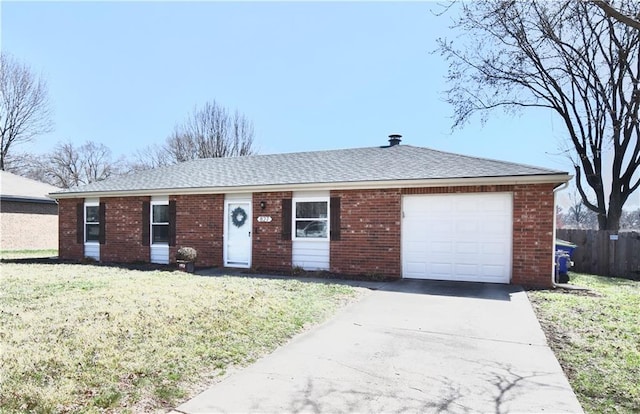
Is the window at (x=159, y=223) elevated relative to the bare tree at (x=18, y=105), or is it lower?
lower

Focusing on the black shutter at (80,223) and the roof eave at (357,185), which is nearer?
the roof eave at (357,185)

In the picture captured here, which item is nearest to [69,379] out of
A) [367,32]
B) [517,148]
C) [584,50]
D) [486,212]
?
[486,212]

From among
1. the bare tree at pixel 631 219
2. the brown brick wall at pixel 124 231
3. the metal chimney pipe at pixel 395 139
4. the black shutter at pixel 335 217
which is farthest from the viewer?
the bare tree at pixel 631 219

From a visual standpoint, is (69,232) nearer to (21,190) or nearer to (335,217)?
(21,190)

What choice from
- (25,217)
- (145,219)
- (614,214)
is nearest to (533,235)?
(614,214)

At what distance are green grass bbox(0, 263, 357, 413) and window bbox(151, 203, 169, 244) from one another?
5173 millimetres

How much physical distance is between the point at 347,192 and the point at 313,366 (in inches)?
269

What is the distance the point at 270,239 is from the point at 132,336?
274 inches

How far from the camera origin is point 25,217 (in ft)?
62.2

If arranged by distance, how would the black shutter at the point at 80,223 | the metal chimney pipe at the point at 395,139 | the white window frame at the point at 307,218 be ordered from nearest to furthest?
the white window frame at the point at 307,218 < the metal chimney pipe at the point at 395,139 < the black shutter at the point at 80,223

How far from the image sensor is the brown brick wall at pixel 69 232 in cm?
1455

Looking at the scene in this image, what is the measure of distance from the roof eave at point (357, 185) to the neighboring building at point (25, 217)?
22.9ft

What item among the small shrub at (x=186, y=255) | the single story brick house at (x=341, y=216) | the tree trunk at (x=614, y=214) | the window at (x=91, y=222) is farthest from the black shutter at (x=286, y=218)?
the tree trunk at (x=614, y=214)

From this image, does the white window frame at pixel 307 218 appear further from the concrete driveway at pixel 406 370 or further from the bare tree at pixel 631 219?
the bare tree at pixel 631 219
